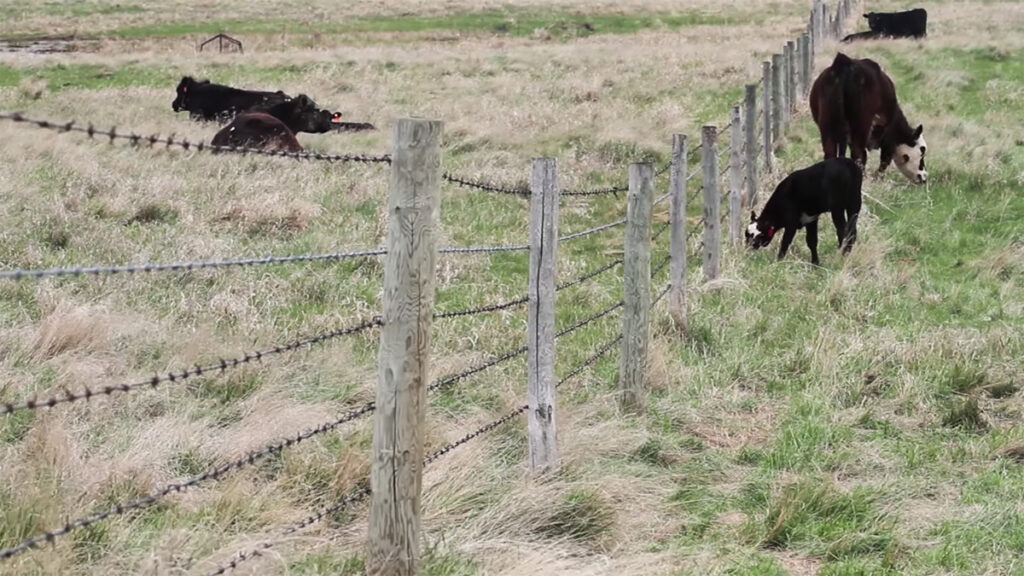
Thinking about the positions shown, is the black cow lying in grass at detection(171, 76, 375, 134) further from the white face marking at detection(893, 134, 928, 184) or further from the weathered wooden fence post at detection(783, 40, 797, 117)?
the white face marking at detection(893, 134, 928, 184)

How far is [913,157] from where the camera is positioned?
12375 millimetres

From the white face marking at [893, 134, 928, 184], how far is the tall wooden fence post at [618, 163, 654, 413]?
7.26m

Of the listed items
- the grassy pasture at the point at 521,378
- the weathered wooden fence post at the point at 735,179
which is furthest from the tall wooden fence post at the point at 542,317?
the weathered wooden fence post at the point at 735,179

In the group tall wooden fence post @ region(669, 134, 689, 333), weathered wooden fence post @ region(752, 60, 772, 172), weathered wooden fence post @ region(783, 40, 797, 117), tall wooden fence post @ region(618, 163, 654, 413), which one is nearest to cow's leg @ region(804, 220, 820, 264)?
tall wooden fence post @ region(669, 134, 689, 333)

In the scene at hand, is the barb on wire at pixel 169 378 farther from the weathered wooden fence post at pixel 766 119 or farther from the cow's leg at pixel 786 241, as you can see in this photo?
the weathered wooden fence post at pixel 766 119

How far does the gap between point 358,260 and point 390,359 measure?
582cm

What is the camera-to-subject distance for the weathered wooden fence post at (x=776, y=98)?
14.2 meters

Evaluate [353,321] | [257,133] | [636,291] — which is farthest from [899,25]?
[636,291]

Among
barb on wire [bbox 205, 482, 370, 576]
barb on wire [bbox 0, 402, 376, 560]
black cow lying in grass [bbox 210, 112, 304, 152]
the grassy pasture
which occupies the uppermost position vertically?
barb on wire [bbox 0, 402, 376, 560]

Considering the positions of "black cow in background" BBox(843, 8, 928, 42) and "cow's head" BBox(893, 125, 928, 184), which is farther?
"black cow in background" BBox(843, 8, 928, 42)

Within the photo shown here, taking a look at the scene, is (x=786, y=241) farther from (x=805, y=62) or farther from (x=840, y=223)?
(x=805, y=62)

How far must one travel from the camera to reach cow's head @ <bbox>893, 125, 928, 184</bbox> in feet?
40.4

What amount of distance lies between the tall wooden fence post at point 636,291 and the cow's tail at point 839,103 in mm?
7089

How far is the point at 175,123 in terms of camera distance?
57.2 ft
